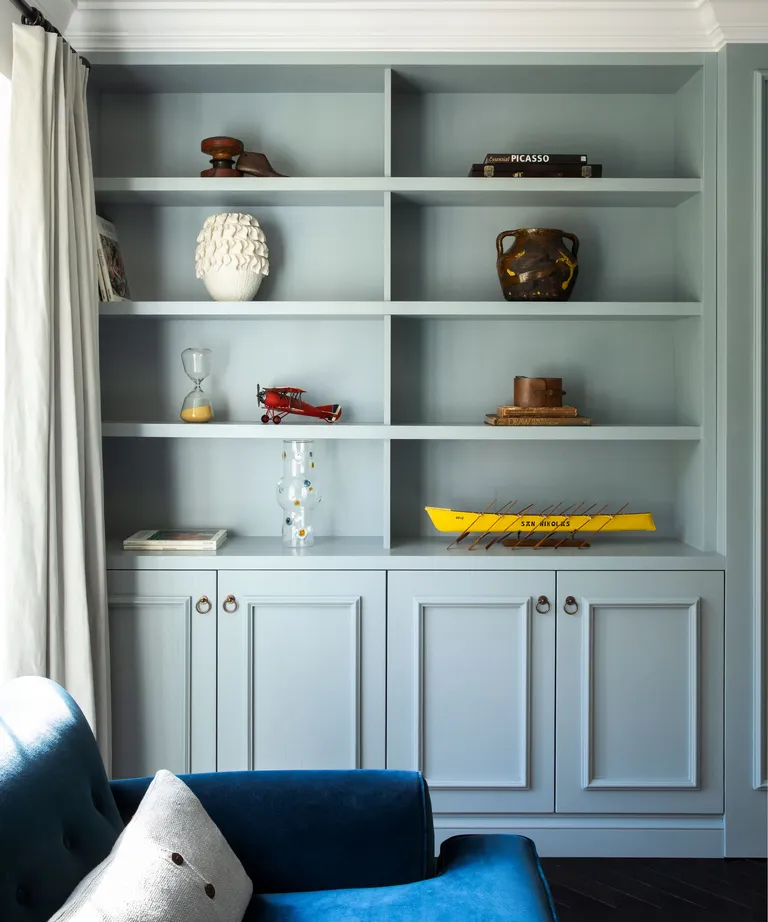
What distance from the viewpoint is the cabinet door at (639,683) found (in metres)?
2.63

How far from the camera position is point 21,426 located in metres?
2.21

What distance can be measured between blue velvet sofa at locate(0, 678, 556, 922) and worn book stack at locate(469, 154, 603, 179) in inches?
71.0

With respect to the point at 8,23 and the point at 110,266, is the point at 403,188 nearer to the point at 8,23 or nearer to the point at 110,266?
the point at 110,266

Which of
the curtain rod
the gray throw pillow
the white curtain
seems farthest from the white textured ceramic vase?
the gray throw pillow

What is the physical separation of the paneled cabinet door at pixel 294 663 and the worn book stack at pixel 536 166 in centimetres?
128

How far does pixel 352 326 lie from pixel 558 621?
3.83ft

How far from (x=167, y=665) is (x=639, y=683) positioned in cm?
140

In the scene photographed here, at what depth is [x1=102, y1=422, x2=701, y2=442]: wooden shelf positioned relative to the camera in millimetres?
2682

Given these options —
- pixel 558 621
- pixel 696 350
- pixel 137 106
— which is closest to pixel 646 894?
pixel 558 621

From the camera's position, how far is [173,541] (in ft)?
8.84

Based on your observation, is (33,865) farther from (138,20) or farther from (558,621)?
(138,20)

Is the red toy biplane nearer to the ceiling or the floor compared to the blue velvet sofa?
nearer to the ceiling


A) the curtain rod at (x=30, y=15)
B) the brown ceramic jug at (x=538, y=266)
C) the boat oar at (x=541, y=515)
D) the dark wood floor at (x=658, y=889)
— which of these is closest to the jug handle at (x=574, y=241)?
the brown ceramic jug at (x=538, y=266)

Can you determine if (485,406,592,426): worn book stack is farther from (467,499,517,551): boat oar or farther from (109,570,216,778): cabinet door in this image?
(109,570,216,778): cabinet door
